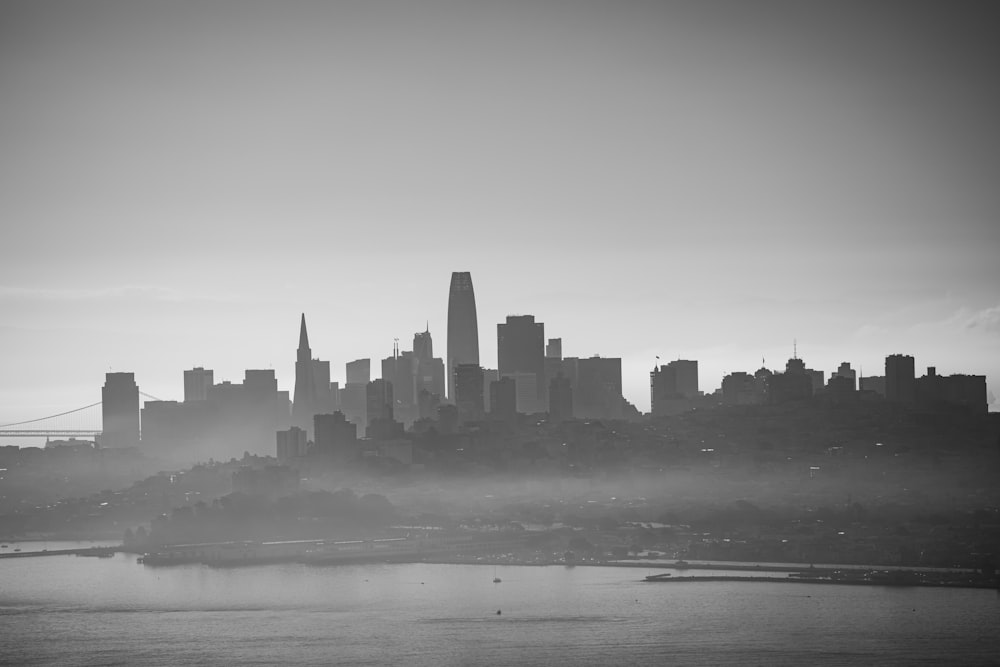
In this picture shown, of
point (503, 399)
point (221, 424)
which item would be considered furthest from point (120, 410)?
point (503, 399)

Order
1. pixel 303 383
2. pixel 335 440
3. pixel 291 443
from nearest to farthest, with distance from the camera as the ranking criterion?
pixel 335 440 < pixel 291 443 < pixel 303 383

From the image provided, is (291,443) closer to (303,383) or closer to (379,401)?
(379,401)

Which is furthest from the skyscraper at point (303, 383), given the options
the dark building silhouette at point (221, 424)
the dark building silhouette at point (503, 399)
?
the dark building silhouette at point (503, 399)

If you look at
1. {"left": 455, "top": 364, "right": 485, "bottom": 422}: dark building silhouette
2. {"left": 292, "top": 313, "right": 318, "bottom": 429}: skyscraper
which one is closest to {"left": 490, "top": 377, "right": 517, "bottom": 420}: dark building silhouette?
{"left": 455, "top": 364, "right": 485, "bottom": 422}: dark building silhouette

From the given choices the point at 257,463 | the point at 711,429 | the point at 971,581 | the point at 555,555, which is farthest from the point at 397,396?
the point at 971,581

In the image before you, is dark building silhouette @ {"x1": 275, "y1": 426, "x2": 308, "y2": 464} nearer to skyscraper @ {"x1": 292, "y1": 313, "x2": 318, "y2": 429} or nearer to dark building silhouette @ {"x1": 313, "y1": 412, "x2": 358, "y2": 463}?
dark building silhouette @ {"x1": 313, "y1": 412, "x2": 358, "y2": 463}

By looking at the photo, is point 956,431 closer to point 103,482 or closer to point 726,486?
point 726,486
